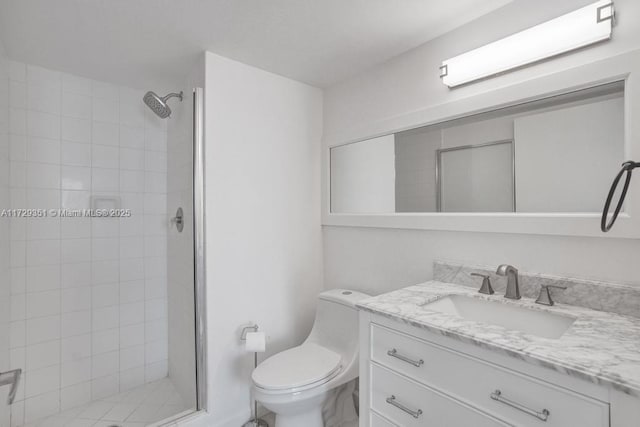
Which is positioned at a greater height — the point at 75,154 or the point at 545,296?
the point at 75,154

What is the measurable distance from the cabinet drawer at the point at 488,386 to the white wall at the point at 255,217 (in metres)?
0.97

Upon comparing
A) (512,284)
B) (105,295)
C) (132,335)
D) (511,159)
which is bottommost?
(132,335)

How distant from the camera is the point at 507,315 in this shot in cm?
122

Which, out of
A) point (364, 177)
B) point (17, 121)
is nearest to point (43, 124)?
point (17, 121)

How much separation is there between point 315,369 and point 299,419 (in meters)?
0.25

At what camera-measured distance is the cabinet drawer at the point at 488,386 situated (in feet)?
2.40

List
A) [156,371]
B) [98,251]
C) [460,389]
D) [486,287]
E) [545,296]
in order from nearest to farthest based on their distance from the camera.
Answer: [460,389], [545,296], [486,287], [98,251], [156,371]

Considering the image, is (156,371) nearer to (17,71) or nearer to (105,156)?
(105,156)

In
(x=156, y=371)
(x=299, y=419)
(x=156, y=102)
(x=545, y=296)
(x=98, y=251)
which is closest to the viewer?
(x=545, y=296)

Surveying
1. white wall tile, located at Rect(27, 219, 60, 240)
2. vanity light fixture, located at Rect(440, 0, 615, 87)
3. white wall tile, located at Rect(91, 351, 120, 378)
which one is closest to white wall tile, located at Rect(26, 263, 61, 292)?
white wall tile, located at Rect(27, 219, 60, 240)

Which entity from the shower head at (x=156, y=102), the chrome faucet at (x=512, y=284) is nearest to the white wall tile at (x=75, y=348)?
the shower head at (x=156, y=102)

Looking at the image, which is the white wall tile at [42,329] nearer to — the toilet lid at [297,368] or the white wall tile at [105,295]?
the white wall tile at [105,295]

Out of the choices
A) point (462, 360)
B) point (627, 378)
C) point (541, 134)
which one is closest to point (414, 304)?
point (462, 360)

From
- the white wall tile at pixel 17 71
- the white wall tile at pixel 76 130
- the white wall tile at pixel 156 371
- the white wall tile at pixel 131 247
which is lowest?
the white wall tile at pixel 156 371
